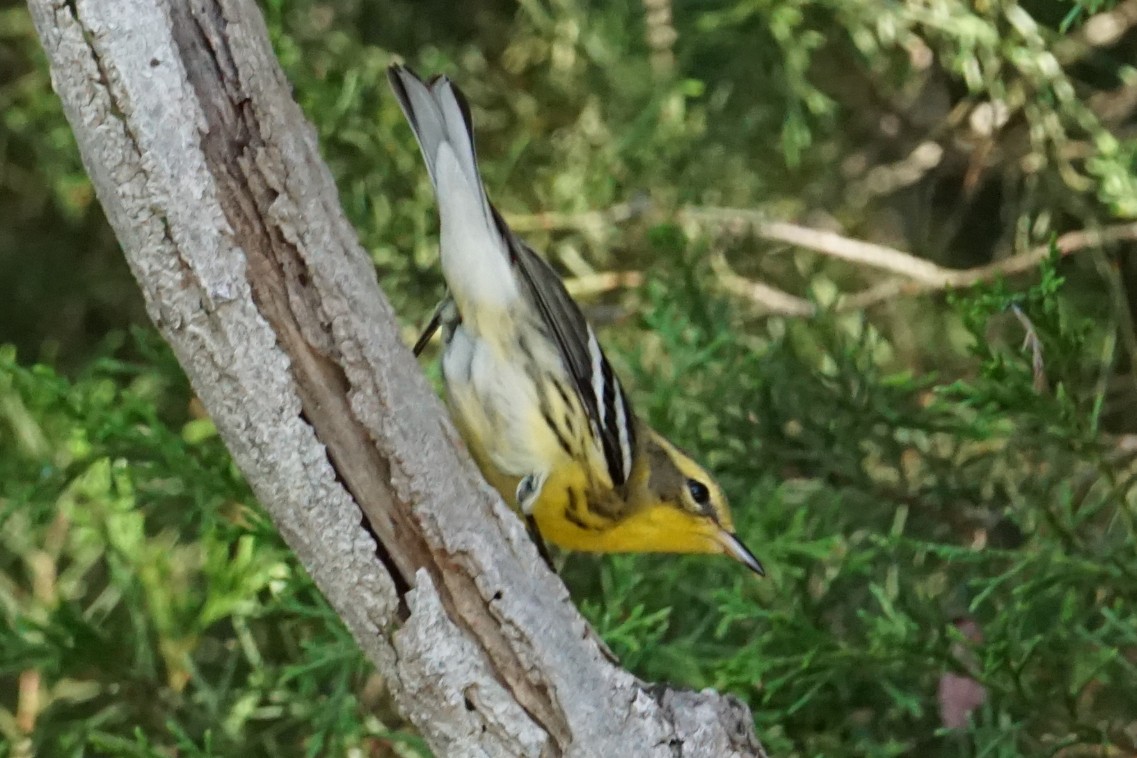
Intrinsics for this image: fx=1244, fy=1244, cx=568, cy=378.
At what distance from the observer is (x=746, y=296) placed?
7.18ft

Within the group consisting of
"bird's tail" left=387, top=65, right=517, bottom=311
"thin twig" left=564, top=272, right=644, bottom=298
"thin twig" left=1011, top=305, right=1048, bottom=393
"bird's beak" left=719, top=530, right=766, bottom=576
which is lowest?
"bird's beak" left=719, top=530, right=766, bottom=576

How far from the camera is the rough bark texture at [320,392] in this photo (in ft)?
3.07

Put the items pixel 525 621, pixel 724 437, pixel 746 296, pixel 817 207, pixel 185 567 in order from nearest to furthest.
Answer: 1. pixel 525 621
2. pixel 724 437
3. pixel 185 567
4. pixel 746 296
5. pixel 817 207

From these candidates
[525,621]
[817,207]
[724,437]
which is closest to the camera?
[525,621]

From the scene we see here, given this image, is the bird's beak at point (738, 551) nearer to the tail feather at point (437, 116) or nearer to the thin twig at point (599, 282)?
the tail feather at point (437, 116)

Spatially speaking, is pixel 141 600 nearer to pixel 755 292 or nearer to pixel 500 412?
pixel 500 412

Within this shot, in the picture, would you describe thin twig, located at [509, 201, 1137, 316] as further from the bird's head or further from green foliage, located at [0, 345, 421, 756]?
green foliage, located at [0, 345, 421, 756]

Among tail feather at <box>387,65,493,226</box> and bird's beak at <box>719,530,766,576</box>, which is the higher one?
tail feather at <box>387,65,493,226</box>

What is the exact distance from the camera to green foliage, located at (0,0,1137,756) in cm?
153

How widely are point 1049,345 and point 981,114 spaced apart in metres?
0.81

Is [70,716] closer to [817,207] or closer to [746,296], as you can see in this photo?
[746,296]

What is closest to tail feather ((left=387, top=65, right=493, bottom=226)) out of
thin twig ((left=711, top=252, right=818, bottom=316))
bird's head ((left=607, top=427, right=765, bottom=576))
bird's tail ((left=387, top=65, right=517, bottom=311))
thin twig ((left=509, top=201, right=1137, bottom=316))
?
bird's tail ((left=387, top=65, right=517, bottom=311))

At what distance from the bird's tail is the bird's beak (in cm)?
40

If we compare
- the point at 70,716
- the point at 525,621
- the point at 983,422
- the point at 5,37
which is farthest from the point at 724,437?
the point at 5,37
